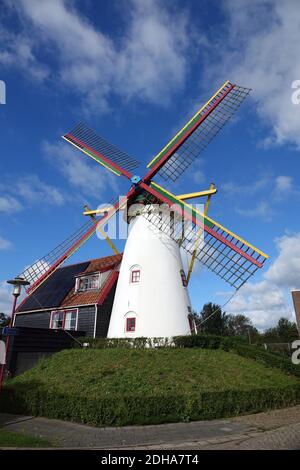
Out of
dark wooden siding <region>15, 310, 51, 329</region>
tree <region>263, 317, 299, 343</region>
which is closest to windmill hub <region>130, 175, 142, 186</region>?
dark wooden siding <region>15, 310, 51, 329</region>

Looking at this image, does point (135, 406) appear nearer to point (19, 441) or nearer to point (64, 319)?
point (19, 441)

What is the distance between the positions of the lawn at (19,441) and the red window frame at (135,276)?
12695 millimetres

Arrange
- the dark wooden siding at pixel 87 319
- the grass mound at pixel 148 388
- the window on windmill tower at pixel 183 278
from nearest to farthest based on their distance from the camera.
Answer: the grass mound at pixel 148 388
the window on windmill tower at pixel 183 278
the dark wooden siding at pixel 87 319

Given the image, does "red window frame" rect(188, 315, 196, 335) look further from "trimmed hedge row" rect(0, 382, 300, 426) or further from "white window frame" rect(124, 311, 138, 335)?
"trimmed hedge row" rect(0, 382, 300, 426)

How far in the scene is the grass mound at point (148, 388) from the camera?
11.7 meters

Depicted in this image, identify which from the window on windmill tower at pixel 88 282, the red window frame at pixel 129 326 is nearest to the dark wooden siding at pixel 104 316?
the window on windmill tower at pixel 88 282

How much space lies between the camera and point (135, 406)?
1169cm

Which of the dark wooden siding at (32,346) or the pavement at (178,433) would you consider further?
the dark wooden siding at (32,346)

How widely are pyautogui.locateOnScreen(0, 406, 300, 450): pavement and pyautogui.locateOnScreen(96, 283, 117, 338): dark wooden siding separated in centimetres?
1114

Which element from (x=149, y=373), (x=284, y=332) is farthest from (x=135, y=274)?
(x=284, y=332)

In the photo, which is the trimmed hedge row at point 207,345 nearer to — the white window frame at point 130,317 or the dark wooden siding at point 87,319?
the white window frame at point 130,317
